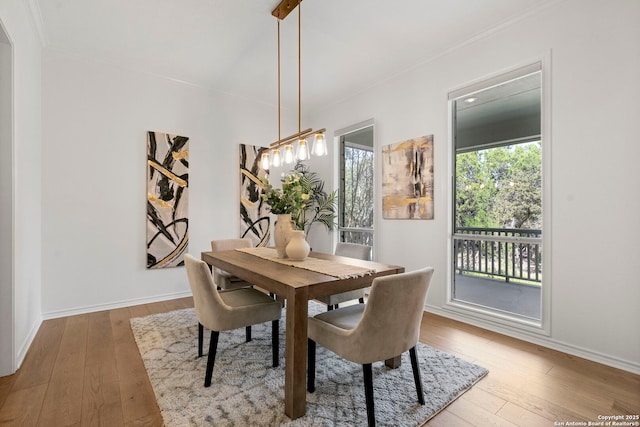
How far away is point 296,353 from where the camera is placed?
5.30 ft

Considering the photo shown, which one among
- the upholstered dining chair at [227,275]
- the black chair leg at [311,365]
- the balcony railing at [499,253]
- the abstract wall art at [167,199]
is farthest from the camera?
the abstract wall art at [167,199]

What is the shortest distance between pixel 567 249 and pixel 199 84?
439 centimetres

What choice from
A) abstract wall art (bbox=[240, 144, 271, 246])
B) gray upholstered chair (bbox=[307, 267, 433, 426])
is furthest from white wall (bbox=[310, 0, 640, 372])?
abstract wall art (bbox=[240, 144, 271, 246])

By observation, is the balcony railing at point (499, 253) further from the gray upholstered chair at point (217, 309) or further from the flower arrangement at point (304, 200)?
the gray upholstered chair at point (217, 309)

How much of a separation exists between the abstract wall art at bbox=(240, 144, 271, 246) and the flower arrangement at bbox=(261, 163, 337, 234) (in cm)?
54

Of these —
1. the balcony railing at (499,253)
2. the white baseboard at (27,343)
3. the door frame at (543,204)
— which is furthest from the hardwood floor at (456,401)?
the balcony railing at (499,253)

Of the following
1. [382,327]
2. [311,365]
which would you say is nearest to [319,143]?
[382,327]

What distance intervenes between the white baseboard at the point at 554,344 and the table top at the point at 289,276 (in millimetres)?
1478

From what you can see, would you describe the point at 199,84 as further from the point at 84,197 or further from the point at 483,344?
the point at 483,344

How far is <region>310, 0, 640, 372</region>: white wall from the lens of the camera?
2.16m

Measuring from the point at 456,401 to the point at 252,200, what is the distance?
11.6 feet

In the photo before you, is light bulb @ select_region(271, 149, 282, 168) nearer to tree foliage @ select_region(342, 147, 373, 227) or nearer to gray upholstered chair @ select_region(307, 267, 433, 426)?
gray upholstered chair @ select_region(307, 267, 433, 426)

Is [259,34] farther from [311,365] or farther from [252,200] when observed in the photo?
[311,365]

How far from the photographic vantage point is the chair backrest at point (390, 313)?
149cm
